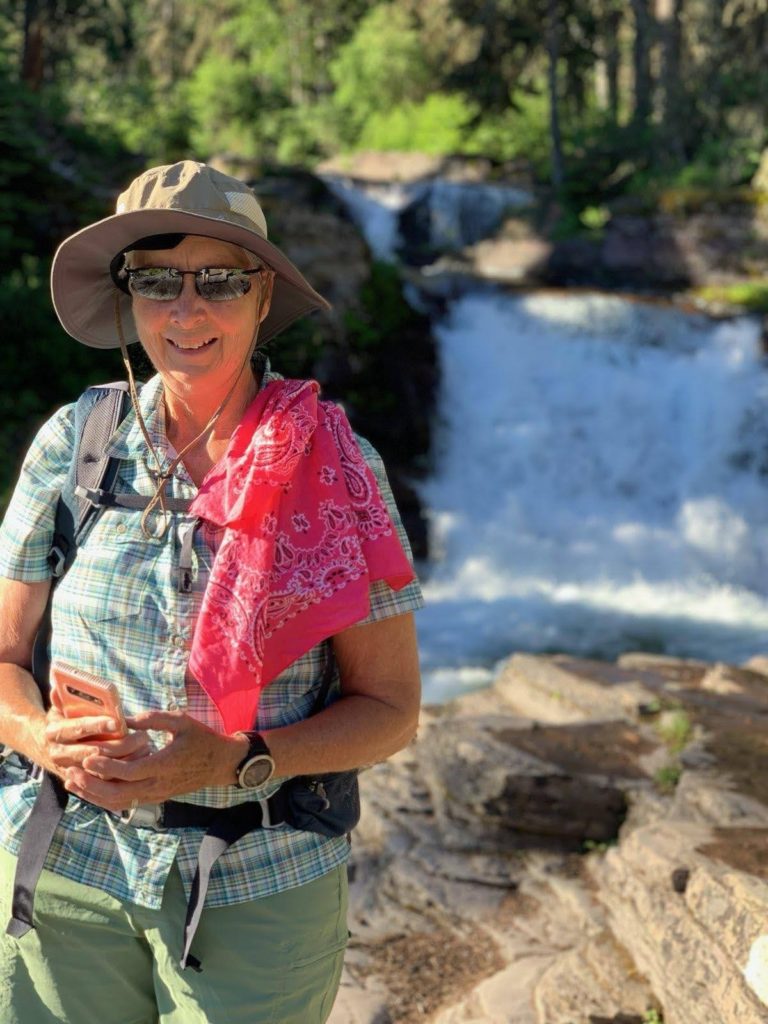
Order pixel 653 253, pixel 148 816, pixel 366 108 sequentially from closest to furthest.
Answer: pixel 148 816 → pixel 653 253 → pixel 366 108

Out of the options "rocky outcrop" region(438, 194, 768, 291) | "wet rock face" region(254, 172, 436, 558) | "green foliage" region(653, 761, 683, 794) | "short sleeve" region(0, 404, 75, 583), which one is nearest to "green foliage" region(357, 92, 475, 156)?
"rocky outcrop" region(438, 194, 768, 291)

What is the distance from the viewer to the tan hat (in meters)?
1.98

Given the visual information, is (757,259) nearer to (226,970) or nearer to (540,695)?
(540,695)

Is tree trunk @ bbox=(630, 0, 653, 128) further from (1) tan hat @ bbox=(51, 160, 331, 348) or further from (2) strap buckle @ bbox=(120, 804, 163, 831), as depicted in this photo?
(2) strap buckle @ bbox=(120, 804, 163, 831)

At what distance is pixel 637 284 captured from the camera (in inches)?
791

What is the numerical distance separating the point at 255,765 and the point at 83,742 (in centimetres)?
25

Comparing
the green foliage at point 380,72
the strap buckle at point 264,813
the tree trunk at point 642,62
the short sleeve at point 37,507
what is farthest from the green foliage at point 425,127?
the strap buckle at point 264,813

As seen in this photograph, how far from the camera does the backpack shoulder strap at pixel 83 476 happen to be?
6.66 feet

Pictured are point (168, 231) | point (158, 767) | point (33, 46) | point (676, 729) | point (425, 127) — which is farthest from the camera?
point (425, 127)

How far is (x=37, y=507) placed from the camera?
2.07 meters

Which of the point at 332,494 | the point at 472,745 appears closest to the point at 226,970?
the point at 332,494

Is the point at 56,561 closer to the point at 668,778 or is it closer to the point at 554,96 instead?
the point at 668,778

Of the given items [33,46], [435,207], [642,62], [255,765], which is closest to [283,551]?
[255,765]

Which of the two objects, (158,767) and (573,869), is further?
(573,869)
